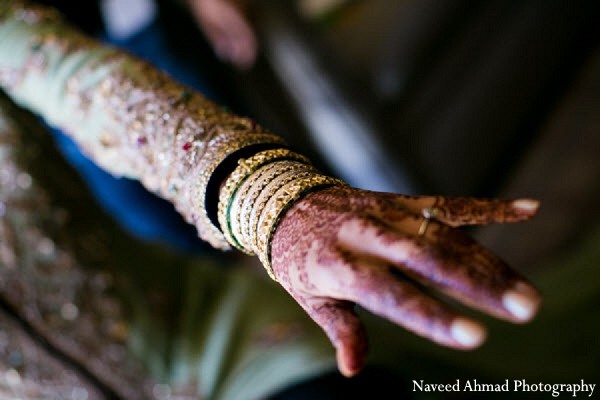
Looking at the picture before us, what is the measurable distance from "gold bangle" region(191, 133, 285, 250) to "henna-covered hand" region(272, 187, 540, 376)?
0.24 ft

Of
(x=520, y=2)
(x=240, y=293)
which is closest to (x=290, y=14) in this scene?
(x=520, y=2)

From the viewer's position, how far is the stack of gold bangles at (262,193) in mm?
319

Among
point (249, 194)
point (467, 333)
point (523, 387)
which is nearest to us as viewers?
point (467, 333)

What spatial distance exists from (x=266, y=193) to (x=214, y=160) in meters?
0.06

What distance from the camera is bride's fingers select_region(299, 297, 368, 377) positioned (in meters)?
0.25

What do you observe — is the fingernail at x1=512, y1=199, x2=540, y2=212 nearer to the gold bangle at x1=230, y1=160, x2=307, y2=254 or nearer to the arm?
the arm

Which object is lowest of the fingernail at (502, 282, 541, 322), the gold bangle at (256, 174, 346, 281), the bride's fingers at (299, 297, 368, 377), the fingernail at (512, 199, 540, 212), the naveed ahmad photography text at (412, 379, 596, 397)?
the bride's fingers at (299, 297, 368, 377)

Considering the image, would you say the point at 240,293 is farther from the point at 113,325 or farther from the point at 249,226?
the point at 249,226

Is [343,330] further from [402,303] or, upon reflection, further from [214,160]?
[214,160]

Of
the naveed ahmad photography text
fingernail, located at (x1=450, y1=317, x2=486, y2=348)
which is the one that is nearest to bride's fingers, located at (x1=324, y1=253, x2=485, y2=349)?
fingernail, located at (x1=450, y1=317, x2=486, y2=348)

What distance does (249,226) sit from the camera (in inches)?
13.2

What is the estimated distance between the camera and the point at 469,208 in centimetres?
28

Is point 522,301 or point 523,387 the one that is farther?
point 523,387

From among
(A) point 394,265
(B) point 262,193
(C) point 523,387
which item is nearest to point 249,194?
(B) point 262,193
